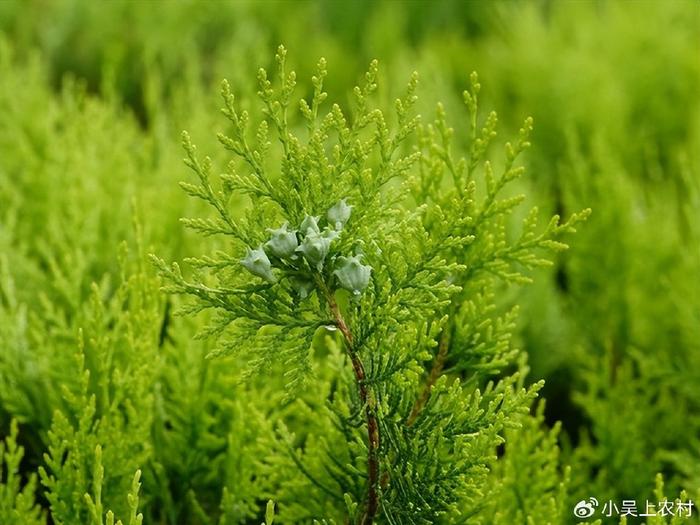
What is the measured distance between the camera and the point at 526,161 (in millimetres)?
2678

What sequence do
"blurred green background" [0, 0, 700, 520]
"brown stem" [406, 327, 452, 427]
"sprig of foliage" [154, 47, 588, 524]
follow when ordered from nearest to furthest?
"sprig of foliage" [154, 47, 588, 524]
"brown stem" [406, 327, 452, 427]
"blurred green background" [0, 0, 700, 520]

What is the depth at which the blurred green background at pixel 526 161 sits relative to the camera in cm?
174

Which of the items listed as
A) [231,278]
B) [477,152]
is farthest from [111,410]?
[477,152]

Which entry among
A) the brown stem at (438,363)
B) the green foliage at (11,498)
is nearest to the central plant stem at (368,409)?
the brown stem at (438,363)

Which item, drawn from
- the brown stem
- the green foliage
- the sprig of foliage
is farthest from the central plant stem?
the green foliage

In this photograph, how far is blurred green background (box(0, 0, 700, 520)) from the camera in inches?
68.4

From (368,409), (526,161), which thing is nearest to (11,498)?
(368,409)

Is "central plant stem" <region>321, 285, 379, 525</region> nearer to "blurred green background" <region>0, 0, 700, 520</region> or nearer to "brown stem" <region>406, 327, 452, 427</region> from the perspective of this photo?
"brown stem" <region>406, 327, 452, 427</region>

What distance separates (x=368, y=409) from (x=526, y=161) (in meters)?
1.77

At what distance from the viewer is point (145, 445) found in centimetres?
139

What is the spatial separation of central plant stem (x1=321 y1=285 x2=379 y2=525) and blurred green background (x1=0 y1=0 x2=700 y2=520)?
0.56m

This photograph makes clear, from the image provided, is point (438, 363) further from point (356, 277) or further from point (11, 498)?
point (11, 498)

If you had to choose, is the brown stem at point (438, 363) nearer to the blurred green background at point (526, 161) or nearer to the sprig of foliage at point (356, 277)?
the sprig of foliage at point (356, 277)

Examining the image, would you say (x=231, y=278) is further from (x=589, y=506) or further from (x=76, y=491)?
(x=589, y=506)
